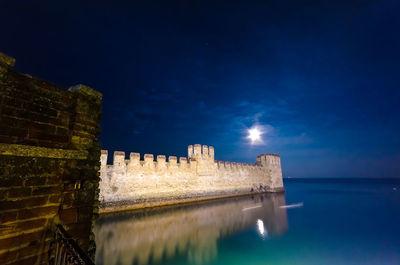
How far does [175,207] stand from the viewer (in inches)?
587

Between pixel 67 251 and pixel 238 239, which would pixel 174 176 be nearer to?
pixel 238 239

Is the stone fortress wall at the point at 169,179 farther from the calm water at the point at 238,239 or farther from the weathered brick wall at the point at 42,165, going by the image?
the weathered brick wall at the point at 42,165

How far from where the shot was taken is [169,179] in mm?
15688

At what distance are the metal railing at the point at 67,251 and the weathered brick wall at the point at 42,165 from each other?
163 millimetres

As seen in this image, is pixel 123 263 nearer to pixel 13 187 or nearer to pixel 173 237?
pixel 173 237

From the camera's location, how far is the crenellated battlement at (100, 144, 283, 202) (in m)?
12.7

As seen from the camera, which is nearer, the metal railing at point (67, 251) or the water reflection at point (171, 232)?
the metal railing at point (67, 251)

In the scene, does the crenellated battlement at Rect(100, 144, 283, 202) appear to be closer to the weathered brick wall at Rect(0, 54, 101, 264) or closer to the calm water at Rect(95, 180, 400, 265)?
the calm water at Rect(95, 180, 400, 265)

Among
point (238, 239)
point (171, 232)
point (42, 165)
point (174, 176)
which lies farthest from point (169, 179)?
point (42, 165)

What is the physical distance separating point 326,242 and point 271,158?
20.2 m

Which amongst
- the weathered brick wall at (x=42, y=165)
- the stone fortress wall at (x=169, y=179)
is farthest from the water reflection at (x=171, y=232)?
the weathered brick wall at (x=42, y=165)

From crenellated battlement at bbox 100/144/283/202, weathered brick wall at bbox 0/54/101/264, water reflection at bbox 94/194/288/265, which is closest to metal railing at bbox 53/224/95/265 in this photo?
weathered brick wall at bbox 0/54/101/264

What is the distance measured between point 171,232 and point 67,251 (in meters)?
8.33

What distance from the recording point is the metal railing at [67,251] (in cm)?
179
